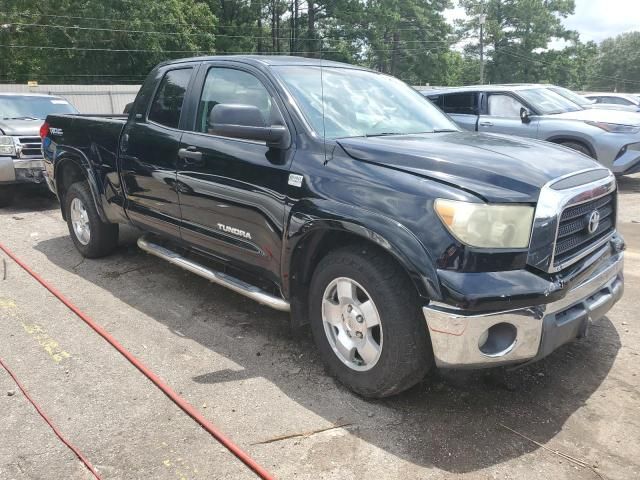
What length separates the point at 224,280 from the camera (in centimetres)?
379

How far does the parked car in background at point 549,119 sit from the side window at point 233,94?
18.9 ft

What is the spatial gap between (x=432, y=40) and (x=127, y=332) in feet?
207

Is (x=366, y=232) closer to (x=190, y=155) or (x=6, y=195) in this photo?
(x=190, y=155)

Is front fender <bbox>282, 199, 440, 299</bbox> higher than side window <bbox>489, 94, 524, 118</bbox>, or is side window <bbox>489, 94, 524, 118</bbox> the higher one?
side window <bbox>489, 94, 524, 118</bbox>

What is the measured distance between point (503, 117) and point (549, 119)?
84 cm

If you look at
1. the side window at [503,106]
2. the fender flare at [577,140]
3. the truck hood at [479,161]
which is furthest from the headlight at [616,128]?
the truck hood at [479,161]

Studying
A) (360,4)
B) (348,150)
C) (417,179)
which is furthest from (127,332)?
(360,4)

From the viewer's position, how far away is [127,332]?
3971 millimetres

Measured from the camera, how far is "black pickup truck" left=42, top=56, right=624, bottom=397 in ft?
8.35

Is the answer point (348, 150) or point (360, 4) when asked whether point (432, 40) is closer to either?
point (360, 4)

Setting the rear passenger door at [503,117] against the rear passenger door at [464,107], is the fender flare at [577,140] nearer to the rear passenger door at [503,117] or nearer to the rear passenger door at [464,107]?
the rear passenger door at [503,117]

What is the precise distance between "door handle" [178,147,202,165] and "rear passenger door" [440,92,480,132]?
705 cm

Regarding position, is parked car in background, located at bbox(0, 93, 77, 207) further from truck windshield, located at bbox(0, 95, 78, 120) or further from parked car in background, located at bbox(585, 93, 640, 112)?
parked car in background, located at bbox(585, 93, 640, 112)

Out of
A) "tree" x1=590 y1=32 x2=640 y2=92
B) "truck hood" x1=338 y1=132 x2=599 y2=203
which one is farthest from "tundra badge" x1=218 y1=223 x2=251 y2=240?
"tree" x1=590 y1=32 x2=640 y2=92
